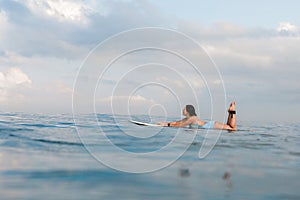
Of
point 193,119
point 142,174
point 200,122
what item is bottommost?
point 142,174

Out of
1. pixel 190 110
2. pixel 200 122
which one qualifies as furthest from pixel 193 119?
pixel 200 122

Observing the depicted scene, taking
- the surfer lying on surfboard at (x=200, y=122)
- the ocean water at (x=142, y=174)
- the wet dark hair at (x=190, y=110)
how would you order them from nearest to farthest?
the ocean water at (x=142, y=174) < the wet dark hair at (x=190, y=110) < the surfer lying on surfboard at (x=200, y=122)

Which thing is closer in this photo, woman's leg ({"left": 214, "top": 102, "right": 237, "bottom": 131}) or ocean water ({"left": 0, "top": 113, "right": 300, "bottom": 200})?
ocean water ({"left": 0, "top": 113, "right": 300, "bottom": 200})

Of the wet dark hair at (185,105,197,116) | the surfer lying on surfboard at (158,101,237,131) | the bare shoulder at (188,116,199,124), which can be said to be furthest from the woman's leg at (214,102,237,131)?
the wet dark hair at (185,105,197,116)

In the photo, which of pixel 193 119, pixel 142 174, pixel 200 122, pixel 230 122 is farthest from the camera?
pixel 200 122

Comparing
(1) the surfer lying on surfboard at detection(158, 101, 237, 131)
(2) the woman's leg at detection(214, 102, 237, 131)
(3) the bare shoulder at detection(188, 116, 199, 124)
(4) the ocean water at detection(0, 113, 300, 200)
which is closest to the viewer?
(4) the ocean water at detection(0, 113, 300, 200)

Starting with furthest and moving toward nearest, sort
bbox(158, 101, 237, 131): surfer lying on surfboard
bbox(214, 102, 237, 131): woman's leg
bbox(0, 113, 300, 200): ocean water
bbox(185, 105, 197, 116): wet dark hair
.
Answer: bbox(214, 102, 237, 131): woman's leg < bbox(158, 101, 237, 131): surfer lying on surfboard < bbox(185, 105, 197, 116): wet dark hair < bbox(0, 113, 300, 200): ocean water

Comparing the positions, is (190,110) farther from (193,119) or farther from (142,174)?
(142,174)

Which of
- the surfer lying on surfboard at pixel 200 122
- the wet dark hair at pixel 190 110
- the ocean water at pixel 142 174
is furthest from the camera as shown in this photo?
the surfer lying on surfboard at pixel 200 122

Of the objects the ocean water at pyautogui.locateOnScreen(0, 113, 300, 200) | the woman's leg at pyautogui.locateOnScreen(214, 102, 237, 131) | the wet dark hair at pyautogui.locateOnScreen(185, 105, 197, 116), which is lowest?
the ocean water at pyautogui.locateOnScreen(0, 113, 300, 200)

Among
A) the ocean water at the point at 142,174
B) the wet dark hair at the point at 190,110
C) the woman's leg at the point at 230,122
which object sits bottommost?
the ocean water at the point at 142,174

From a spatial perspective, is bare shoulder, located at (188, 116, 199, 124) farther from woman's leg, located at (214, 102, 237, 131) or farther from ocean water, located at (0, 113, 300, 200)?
ocean water, located at (0, 113, 300, 200)

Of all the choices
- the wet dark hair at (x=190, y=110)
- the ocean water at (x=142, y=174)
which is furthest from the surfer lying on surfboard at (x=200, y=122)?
the ocean water at (x=142, y=174)

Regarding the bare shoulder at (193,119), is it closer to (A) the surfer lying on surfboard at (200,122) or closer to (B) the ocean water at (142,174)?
(A) the surfer lying on surfboard at (200,122)
